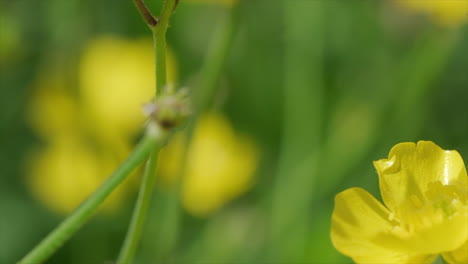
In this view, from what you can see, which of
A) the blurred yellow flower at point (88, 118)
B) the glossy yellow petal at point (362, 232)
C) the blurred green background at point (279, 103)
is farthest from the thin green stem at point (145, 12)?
the blurred yellow flower at point (88, 118)

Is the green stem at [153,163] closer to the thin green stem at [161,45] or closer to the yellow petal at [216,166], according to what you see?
the thin green stem at [161,45]

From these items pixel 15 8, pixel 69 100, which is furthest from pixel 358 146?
pixel 15 8

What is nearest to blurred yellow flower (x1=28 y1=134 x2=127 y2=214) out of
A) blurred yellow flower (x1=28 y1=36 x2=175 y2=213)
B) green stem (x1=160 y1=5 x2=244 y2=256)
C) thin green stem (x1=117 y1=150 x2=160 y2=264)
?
blurred yellow flower (x1=28 y1=36 x2=175 y2=213)

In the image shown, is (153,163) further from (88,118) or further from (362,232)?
(88,118)

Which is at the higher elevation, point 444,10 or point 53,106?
point 444,10

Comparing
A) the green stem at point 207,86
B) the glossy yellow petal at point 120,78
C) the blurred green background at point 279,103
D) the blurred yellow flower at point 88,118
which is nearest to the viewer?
the green stem at point 207,86

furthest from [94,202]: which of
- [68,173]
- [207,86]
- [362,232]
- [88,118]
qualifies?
[68,173]
